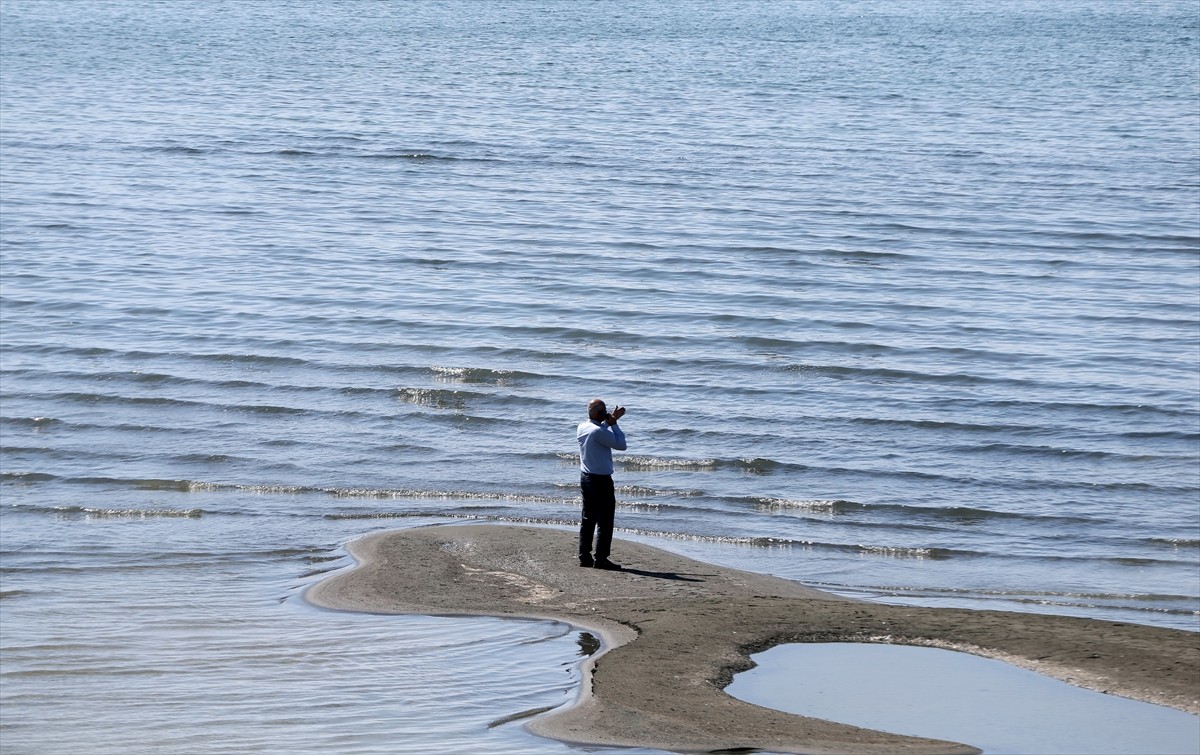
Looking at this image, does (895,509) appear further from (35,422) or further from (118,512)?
(35,422)

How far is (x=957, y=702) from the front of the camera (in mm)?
11008

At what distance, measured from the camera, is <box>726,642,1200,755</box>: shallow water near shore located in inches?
405

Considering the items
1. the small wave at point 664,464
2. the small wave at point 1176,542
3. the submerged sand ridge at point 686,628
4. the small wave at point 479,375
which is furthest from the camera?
the small wave at point 479,375

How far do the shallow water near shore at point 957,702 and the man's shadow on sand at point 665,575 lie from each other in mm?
2099

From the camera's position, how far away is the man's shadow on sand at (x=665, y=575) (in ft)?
46.2

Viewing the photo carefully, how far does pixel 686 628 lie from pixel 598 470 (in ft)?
6.48

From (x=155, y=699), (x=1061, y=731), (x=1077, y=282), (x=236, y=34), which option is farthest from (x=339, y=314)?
(x=236, y=34)

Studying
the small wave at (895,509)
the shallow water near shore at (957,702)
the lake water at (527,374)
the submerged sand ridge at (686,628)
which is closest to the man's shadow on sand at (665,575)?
the submerged sand ridge at (686,628)

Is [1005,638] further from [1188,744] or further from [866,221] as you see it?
[866,221]

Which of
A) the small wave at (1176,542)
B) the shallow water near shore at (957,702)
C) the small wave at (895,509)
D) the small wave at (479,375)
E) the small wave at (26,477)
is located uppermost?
the small wave at (479,375)

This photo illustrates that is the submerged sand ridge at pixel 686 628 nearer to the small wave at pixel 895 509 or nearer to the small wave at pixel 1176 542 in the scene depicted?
the small wave at pixel 895 509

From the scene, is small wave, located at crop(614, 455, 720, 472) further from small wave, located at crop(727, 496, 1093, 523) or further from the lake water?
small wave, located at crop(727, 496, 1093, 523)

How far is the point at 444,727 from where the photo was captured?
10219mm

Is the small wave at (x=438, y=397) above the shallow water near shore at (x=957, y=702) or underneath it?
above
